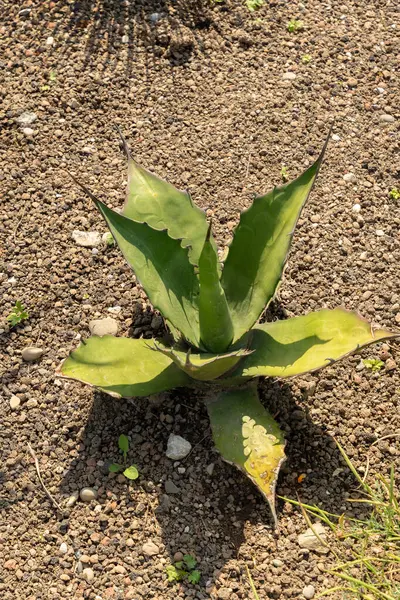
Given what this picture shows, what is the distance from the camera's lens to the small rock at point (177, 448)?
2199 mm

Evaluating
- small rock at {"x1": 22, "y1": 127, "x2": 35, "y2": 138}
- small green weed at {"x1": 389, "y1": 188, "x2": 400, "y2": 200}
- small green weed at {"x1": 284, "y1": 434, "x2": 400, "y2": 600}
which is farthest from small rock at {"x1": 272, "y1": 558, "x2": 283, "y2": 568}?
small rock at {"x1": 22, "y1": 127, "x2": 35, "y2": 138}

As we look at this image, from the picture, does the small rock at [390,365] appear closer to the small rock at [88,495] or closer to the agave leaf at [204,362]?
the agave leaf at [204,362]

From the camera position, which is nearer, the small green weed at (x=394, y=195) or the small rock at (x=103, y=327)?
the small rock at (x=103, y=327)

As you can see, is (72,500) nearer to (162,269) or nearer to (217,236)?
(162,269)

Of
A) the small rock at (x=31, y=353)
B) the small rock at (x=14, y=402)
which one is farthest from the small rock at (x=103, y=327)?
the small rock at (x=14, y=402)

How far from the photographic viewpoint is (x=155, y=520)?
6.94 feet

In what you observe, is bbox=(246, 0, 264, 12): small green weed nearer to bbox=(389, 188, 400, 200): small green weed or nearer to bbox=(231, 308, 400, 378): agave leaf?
bbox=(389, 188, 400, 200): small green weed

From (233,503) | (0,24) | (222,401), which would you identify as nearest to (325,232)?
(222,401)

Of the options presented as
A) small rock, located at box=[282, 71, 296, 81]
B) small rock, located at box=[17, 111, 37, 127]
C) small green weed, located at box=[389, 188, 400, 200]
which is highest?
small rock, located at box=[17, 111, 37, 127]

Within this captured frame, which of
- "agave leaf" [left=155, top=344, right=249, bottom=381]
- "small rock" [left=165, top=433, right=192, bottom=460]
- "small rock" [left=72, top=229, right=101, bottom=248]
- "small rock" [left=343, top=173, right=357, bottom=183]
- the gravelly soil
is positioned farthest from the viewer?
"small rock" [left=343, top=173, right=357, bottom=183]

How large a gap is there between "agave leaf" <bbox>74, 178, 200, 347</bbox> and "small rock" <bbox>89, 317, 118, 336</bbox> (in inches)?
15.7

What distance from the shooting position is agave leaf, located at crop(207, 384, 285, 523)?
1921 millimetres

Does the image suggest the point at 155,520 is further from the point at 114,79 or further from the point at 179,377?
the point at 114,79

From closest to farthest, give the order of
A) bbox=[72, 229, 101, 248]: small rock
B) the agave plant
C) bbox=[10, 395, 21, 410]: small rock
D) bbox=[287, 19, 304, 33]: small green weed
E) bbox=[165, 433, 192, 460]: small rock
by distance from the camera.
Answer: the agave plant, bbox=[165, 433, 192, 460]: small rock, bbox=[10, 395, 21, 410]: small rock, bbox=[72, 229, 101, 248]: small rock, bbox=[287, 19, 304, 33]: small green weed
